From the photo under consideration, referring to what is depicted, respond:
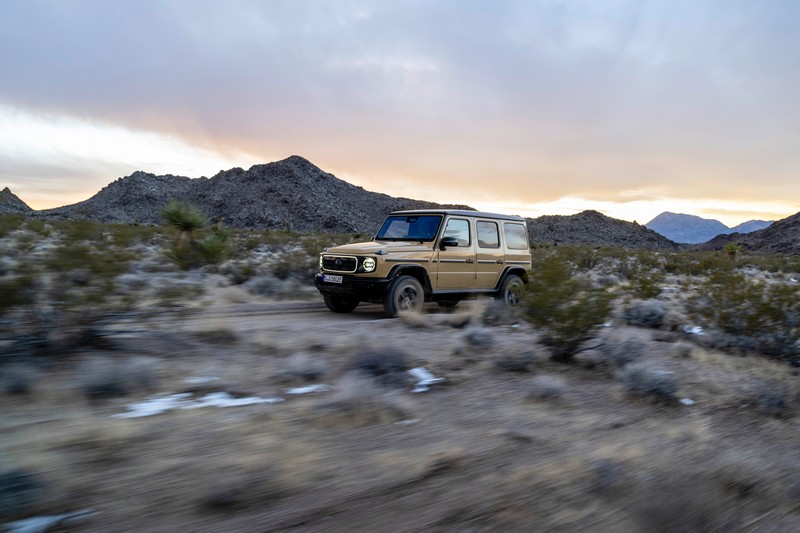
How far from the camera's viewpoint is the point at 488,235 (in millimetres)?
11141

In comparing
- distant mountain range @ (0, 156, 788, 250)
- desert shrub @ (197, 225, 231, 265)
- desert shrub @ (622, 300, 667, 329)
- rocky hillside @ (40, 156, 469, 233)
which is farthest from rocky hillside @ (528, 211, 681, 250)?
desert shrub @ (622, 300, 667, 329)

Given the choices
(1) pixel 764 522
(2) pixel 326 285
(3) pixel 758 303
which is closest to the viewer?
(1) pixel 764 522

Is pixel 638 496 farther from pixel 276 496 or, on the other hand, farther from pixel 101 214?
pixel 101 214

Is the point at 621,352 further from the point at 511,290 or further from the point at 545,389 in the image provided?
the point at 511,290

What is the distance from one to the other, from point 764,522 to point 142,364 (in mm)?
4994

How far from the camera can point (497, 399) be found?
17.4ft

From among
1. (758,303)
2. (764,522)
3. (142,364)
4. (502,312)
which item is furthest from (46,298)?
(758,303)

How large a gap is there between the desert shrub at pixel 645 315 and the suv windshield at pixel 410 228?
3.98 metres

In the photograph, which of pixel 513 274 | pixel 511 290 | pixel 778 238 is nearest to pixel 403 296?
pixel 511 290

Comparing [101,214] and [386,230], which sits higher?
[101,214]

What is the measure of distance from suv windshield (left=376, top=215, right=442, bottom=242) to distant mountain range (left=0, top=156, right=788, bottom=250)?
74.8 metres

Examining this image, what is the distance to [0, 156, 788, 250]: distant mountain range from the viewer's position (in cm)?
8812

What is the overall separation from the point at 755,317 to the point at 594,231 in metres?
95.4

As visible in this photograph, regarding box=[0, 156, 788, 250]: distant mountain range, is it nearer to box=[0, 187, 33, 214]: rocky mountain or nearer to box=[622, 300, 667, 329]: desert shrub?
box=[0, 187, 33, 214]: rocky mountain
